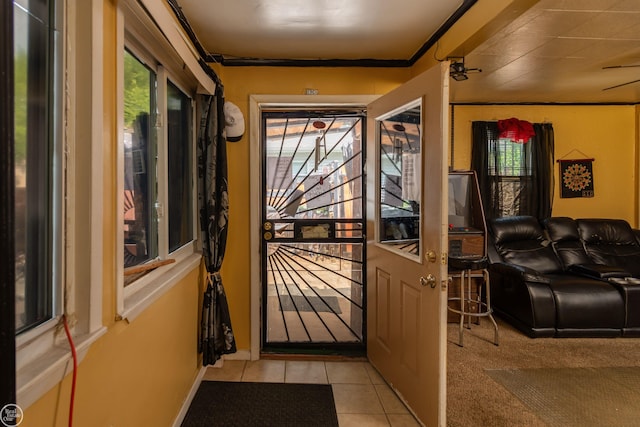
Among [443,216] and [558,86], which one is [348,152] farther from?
[558,86]

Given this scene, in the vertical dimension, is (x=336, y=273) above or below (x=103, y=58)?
below

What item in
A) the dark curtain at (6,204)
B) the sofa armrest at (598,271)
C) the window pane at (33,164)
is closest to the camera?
the dark curtain at (6,204)

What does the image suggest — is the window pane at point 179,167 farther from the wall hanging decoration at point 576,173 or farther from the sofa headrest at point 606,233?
the wall hanging decoration at point 576,173

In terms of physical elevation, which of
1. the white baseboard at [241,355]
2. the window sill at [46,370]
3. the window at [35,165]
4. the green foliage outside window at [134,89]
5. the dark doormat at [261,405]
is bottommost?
the dark doormat at [261,405]

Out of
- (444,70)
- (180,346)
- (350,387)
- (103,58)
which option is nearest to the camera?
(103,58)

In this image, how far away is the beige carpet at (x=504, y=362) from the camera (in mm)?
2320

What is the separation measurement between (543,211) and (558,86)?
4.81ft

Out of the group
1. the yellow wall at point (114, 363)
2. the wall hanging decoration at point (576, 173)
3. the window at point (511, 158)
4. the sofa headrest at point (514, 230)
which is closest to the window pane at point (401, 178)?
the yellow wall at point (114, 363)

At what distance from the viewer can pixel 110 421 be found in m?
1.38

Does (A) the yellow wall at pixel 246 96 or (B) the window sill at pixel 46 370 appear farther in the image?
(A) the yellow wall at pixel 246 96

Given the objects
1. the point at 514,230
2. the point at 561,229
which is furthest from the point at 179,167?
the point at 561,229

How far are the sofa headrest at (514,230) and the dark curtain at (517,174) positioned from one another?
393 mm

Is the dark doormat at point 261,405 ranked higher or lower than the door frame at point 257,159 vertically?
lower

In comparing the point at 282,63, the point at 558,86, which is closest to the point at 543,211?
the point at 558,86
